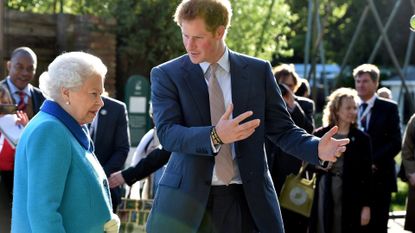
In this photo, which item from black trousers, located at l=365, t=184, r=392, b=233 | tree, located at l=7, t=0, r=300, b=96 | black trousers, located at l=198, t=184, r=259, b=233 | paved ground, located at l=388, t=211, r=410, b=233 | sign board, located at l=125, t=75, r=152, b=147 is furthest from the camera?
tree, located at l=7, t=0, r=300, b=96

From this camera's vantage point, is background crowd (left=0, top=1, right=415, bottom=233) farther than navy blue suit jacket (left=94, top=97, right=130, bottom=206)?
No

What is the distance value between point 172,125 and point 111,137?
10.4ft

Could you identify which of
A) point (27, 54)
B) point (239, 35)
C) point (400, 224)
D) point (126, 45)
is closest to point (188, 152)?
point (27, 54)

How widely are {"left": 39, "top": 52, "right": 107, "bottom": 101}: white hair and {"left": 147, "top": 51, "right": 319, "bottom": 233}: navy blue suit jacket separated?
57 centimetres

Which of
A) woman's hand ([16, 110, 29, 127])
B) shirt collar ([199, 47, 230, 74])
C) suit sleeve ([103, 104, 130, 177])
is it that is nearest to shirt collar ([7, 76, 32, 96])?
woman's hand ([16, 110, 29, 127])

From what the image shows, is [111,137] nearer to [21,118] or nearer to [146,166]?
[146,166]

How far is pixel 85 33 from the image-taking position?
44.1ft

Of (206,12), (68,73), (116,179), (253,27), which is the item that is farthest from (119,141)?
(253,27)

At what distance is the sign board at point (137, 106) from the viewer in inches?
512

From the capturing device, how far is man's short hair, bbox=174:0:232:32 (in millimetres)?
4348

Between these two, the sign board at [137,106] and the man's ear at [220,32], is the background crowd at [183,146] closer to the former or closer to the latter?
the man's ear at [220,32]

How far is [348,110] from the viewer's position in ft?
→ 27.0

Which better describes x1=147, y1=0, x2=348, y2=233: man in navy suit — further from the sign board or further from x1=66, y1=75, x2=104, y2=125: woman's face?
the sign board

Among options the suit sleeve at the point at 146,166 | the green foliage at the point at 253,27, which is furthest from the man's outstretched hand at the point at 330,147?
the green foliage at the point at 253,27
